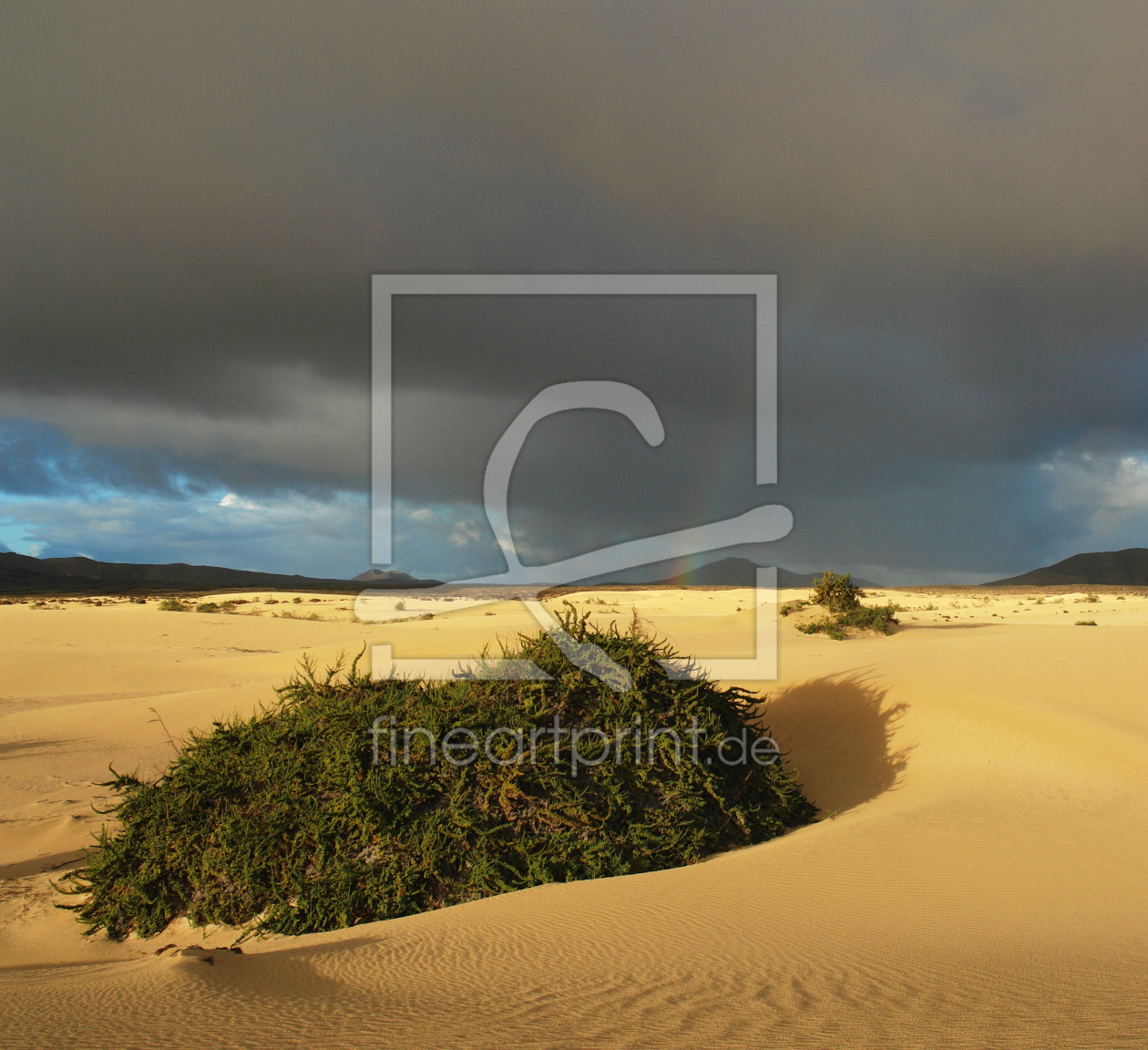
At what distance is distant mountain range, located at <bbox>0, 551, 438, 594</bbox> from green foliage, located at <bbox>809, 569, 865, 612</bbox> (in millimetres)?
94401

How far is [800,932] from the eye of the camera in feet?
18.4

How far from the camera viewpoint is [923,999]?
4.07 metres

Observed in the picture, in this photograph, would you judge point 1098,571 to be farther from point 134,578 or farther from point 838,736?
point 134,578

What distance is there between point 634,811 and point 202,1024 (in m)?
5.30

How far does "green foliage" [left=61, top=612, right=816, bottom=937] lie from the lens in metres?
7.39

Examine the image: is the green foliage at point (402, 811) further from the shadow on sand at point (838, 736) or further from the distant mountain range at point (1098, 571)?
the distant mountain range at point (1098, 571)

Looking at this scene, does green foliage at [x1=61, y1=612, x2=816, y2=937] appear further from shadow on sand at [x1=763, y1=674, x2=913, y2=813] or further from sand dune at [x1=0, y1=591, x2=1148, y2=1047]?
shadow on sand at [x1=763, y1=674, x2=913, y2=813]

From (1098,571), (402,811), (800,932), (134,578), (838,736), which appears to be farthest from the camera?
(134,578)

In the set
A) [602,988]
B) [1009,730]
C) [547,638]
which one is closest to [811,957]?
[602,988]

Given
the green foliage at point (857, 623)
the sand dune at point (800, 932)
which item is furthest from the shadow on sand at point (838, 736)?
the green foliage at point (857, 623)

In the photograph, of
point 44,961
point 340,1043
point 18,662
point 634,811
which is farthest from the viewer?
point 18,662

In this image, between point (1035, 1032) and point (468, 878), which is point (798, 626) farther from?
point (1035, 1032)

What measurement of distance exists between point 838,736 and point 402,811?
28.3ft

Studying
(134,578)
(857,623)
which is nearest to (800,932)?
(857,623)
